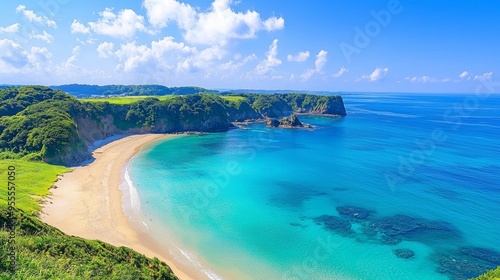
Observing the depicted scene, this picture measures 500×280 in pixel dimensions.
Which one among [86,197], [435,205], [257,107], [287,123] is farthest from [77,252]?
[257,107]

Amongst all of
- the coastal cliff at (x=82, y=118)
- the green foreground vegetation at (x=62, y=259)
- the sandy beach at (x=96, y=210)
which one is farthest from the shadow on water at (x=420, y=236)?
the coastal cliff at (x=82, y=118)

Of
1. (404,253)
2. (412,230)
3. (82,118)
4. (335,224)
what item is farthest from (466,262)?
(82,118)

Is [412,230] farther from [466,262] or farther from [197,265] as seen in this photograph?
[197,265]

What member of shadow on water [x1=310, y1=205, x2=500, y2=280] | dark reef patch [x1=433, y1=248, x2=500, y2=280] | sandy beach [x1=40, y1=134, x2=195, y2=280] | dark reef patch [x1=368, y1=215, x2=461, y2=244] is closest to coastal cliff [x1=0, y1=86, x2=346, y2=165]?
sandy beach [x1=40, y1=134, x2=195, y2=280]

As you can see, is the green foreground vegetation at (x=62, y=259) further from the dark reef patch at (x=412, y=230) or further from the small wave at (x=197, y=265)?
the dark reef patch at (x=412, y=230)

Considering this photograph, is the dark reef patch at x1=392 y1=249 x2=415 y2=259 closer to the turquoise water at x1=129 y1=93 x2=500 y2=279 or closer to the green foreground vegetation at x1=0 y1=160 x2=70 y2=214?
the turquoise water at x1=129 y1=93 x2=500 y2=279
